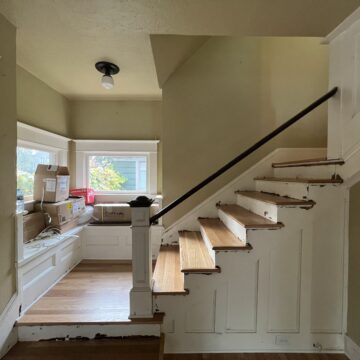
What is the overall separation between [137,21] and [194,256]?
174 cm

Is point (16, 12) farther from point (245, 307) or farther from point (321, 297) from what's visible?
point (321, 297)

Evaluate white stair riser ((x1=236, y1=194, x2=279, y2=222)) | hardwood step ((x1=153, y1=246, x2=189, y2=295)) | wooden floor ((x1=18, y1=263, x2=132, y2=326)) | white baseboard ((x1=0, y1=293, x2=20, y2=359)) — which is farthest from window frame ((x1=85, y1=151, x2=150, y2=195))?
white baseboard ((x1=0, y1=293, x2=20, y2=359))

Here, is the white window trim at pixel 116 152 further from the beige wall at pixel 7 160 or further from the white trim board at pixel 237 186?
the beige wall at pixel 7 160

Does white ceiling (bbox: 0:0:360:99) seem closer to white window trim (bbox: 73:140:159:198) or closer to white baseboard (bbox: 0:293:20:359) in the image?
white window trim (bbox: 73:140:159:198)

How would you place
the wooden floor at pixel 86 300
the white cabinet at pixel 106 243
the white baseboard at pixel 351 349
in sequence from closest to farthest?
1. the white baseboard at pixel 351 349
2. the wooden floor at pixel 86 300
3. the white cabinet at pixel 106 243

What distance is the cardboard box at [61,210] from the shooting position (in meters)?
2.34

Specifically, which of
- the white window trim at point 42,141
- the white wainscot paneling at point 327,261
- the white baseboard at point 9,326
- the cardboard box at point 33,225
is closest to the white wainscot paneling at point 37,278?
the white baseboard at point 9,326

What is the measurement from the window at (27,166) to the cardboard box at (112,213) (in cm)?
76

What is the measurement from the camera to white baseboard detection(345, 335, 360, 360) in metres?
1.49

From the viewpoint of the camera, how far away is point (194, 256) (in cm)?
175

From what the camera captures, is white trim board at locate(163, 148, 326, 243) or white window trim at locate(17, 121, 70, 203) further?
white trim board at locate(163, 148, 326, 243)

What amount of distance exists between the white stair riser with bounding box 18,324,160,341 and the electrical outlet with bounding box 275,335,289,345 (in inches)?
33.1

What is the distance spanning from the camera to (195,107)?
8.23ft

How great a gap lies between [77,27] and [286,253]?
86.2 inches
